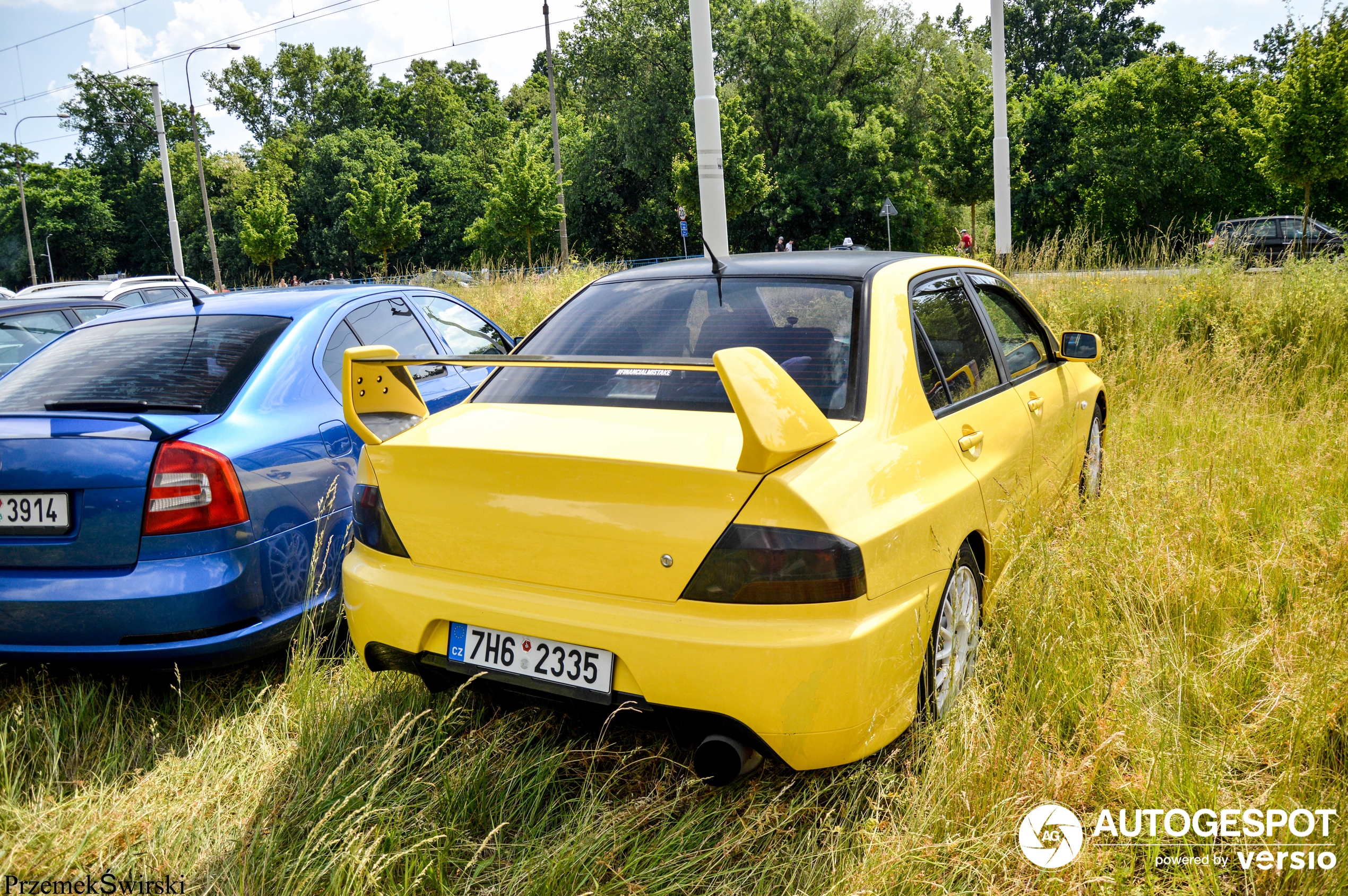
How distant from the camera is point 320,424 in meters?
3.62

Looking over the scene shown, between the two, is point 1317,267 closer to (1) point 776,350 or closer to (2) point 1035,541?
(2) point 1035,541

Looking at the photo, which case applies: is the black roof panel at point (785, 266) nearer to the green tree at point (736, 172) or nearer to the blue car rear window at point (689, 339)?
the blue car rear window at point (689, 339)

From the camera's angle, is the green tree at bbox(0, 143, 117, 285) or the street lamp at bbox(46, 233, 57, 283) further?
the green tree at bbox(0, 143, 117, 285)

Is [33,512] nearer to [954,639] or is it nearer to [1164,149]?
[954,639]

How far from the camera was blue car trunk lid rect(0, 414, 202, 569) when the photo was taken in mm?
3000

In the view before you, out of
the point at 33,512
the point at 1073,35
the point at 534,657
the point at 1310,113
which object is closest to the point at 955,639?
the point at 534,657

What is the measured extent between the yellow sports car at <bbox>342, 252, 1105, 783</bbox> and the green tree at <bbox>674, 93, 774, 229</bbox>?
129 ft

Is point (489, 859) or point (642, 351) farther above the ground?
point (642, 351)

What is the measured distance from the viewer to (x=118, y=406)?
3334 mm

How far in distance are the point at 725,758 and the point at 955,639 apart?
35.1 inches

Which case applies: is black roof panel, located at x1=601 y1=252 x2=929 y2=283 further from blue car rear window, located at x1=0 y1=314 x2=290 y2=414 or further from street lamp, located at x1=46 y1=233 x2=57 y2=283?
street lamp, located at x1=46 y1=233 x2=57 y2=283

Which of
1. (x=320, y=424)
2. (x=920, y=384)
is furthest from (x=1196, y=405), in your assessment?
(x=320, y=424)

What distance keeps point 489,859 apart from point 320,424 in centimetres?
198

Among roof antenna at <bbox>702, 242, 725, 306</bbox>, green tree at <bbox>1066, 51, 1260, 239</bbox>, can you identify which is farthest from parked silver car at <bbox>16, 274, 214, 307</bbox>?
green tree at <bbox>1066, 51, 1260, 239</bbox>
